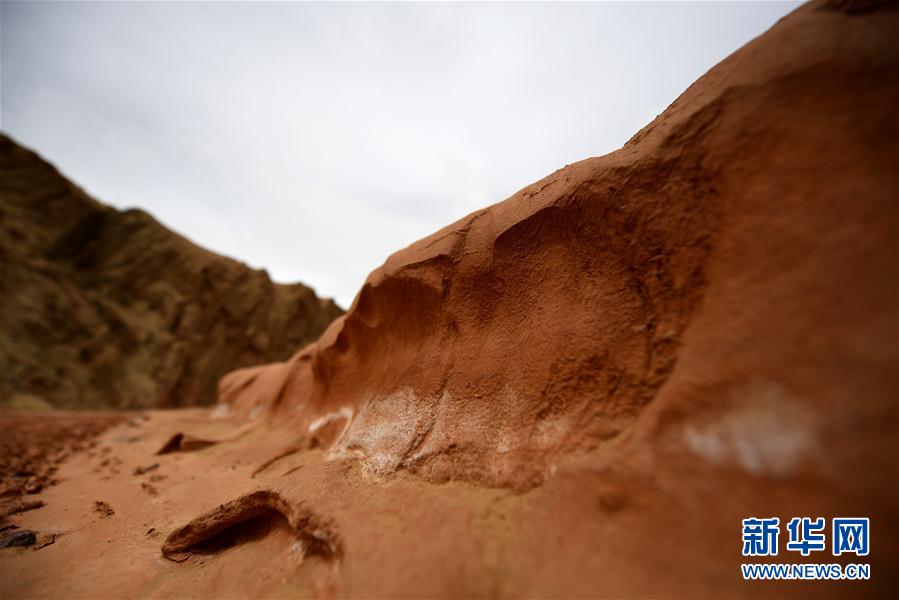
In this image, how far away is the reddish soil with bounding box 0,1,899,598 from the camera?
1.26 metres

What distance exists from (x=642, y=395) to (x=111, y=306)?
894 inches

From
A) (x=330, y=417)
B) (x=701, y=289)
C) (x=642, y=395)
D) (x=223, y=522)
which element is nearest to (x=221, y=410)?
(x=330, y=417)

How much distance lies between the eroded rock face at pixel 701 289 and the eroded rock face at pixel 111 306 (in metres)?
16.4

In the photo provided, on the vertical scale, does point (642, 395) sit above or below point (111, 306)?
below

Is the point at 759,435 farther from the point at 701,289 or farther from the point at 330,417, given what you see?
the point at 330,417

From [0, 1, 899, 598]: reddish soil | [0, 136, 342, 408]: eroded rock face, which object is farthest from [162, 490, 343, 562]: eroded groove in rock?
[0, 136, 342, 408]: eroded rock face

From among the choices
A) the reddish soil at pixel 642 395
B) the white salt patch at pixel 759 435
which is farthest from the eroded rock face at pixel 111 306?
the white salt patch at pixel 759 435

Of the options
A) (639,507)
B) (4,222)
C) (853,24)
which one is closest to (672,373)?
(639,507)

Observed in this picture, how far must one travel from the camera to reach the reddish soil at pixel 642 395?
4.14 feet

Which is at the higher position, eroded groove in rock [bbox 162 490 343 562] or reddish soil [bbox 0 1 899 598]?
reddish soil [bbox 0 1 899 598]

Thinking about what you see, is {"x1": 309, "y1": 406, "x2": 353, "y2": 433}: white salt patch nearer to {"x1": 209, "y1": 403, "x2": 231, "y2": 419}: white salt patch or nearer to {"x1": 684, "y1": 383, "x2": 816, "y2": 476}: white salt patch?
{"x1": 684, "y1": 383, "x2": 816, "y2": 476}: white salt patch

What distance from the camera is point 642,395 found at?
5.72 ft

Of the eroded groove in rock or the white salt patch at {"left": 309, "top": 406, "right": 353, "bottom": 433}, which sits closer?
the eroded groove in rock

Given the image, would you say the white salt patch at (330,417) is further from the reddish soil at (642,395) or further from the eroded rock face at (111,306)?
the eroded rock face at (111,306)
